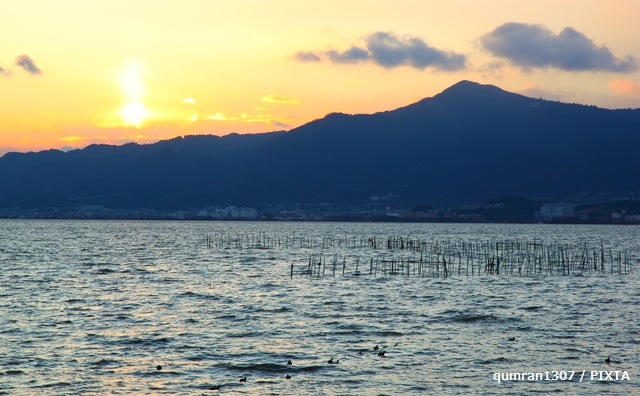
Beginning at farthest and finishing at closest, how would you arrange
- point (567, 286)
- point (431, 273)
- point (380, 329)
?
point (431, 273), point (567, 286), point (380, 329)

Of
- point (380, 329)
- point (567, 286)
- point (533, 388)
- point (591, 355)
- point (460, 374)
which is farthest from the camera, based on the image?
point (567, 286)

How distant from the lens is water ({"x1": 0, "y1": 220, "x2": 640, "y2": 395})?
27.2 m

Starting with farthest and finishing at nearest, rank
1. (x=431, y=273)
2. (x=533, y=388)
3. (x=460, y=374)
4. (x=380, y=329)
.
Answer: (x=431, y=273) < (x=380, y=329) < (x=460, y=374) < (x=533, y=388)

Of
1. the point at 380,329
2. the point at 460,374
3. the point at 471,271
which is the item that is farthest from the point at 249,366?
the point at 471,271

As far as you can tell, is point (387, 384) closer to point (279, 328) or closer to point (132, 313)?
point (279, 328)

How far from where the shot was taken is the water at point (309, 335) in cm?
2716

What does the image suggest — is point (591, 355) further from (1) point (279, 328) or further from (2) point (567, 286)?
(2) point (567, 286)

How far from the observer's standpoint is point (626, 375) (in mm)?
28109

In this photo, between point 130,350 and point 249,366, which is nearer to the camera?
point 249,366

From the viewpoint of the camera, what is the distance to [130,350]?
32.3m

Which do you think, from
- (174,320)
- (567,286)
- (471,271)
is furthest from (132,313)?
(471,271)

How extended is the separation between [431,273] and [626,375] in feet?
151

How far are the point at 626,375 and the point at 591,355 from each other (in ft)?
11.9

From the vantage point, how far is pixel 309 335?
36250 millimetres
